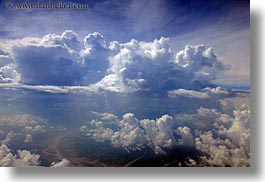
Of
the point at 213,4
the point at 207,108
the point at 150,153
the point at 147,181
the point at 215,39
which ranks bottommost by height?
the point at 147,181

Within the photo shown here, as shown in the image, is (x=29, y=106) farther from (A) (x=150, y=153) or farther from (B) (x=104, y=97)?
(A) (x=150, y=153)

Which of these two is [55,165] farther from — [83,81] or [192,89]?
[192,89]

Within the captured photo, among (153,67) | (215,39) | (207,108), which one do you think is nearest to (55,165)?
(153,67)

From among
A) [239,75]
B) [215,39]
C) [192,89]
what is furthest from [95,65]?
[239,75]

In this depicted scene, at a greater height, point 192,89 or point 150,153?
point 192,89

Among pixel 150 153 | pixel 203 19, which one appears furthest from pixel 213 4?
pixel 150 153

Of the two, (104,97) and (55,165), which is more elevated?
(104,97)
